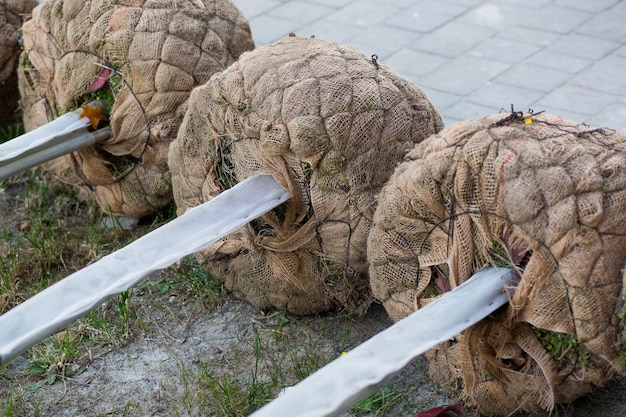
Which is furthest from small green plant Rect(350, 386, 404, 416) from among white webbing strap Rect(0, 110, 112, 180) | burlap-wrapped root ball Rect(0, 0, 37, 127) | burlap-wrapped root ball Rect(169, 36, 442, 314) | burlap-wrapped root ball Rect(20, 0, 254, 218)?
burlap-wrapped root ball Rect(0, 0, 37, 127)

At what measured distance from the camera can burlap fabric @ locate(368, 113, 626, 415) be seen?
2.47m

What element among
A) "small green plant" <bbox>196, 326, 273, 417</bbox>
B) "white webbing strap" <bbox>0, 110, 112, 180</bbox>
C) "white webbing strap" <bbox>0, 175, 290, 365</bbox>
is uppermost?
"white webbing strap" <bbox>0, 175, 290, 365</bbox>

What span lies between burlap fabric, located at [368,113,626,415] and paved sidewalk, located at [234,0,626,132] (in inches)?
84.6

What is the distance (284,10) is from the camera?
6.21 meters

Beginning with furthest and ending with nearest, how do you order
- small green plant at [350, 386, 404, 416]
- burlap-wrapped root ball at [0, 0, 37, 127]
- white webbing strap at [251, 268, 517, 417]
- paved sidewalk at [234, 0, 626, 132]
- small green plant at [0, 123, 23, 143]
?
paved sidewalk at [234, 0, 626, 132] → small green plant at [0, 123, 23, 143] → burlap-wrapped root ball at [0, 0, 37, 127] → small green plant at [350, 386, 404, 416] → white webbing strap at [251, 268, 517, 417]

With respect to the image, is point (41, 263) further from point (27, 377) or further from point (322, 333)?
point (322, 333)

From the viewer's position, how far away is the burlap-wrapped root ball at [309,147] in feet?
10.0

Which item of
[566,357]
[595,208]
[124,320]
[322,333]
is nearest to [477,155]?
[595,208]

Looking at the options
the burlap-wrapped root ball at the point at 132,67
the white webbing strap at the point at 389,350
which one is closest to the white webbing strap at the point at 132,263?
the white webbing strap at the point at 389,350

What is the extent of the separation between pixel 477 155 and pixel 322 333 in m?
1.10

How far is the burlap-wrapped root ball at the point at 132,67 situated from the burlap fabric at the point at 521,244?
1234 millimetres

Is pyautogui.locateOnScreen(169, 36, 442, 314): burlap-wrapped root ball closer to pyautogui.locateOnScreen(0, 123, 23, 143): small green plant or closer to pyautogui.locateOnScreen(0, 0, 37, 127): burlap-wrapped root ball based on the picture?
pyautogui.locateOnScreen(0, 0, 37, 127): burlap-wrapped root ball

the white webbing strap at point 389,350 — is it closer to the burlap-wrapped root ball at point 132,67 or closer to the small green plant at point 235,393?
the small green plant at point 235,393

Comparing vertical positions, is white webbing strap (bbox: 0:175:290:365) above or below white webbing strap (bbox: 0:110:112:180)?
above
